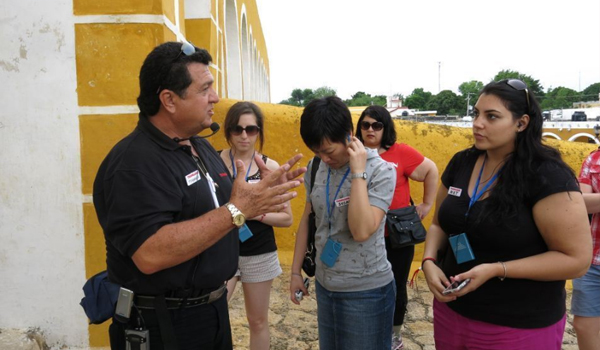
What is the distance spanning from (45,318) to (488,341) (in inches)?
116

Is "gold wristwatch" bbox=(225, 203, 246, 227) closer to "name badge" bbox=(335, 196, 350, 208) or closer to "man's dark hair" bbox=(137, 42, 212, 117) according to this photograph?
"man's dark hair" bbox=(137, 42, 212, 117)

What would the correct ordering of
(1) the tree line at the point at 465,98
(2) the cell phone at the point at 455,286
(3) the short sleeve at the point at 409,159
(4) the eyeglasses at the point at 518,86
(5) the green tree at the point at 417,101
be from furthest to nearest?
1. (5) the green tree at the point at 417,101
2. (1) the tree line at the point at 465,98
3. (3) the short sleeve at the point at 409,159
4. (4) the eyeglasses at the point at 518,86
5. (2) the cell phone at the point at 455,286

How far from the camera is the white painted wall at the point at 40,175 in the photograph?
308 centimetres

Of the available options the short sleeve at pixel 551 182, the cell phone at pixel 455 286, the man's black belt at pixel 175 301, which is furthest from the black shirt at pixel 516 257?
the man's black belt at pixel 175 301

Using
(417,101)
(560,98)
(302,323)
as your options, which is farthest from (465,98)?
(302,323)

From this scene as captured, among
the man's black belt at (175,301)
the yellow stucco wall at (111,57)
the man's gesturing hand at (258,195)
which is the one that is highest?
the yellow stucco wall at (111,57)

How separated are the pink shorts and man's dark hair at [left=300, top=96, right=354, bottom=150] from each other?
965 millimetres

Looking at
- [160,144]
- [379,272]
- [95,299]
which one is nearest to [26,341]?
[95,299]

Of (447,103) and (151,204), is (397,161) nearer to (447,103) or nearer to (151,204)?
(151,204)

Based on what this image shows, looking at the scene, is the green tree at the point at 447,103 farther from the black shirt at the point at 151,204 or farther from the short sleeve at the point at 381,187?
the black shirt at the point at 151,204

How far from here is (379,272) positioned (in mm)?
2246

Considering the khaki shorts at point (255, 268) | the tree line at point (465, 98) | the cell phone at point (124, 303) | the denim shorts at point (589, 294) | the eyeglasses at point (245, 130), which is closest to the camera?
the cell phone at point (124, 303)

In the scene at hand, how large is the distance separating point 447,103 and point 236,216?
80888 mm

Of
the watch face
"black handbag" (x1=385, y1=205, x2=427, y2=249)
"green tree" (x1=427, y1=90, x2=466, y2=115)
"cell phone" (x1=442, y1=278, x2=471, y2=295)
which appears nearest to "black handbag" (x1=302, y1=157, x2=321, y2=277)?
"black handbag" (x1=385, y1=205, x2=427, y2=249)
